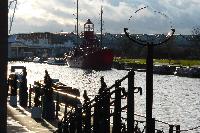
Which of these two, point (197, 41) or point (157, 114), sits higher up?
point (197, 41)

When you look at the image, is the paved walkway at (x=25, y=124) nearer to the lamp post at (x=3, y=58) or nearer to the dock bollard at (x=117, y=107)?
the dock bollard at (x=117, y=107)

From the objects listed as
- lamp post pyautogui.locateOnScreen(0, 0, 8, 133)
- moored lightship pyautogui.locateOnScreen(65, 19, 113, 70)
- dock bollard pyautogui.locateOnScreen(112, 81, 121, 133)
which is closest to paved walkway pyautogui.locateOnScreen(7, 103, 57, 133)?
dock bollard pyautogui.locateOnScreen(112, 81, 121, 133)

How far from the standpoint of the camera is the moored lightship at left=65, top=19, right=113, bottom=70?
15904 centimetres

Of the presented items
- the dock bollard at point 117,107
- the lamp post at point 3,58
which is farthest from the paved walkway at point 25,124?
the lamp post at point 3,58

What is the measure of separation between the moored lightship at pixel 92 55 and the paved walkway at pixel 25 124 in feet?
437

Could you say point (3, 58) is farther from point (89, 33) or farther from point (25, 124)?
point (89, 33)

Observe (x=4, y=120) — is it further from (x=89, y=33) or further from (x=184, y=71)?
(x=89, y=33)

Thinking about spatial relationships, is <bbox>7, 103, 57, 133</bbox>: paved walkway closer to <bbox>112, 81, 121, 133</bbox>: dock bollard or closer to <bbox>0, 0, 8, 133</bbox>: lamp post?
<bbox>112, 81, 121, 133</bbox>: dock bollard

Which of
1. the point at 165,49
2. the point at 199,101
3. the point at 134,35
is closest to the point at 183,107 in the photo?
the point at 199,101

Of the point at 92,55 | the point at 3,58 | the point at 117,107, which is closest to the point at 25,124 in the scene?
the point at 117,107

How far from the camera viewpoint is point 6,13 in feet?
23.7

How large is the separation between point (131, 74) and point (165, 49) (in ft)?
575

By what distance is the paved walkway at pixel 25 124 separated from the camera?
19.6 meters

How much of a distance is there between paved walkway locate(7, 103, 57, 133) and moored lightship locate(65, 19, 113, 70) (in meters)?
133
